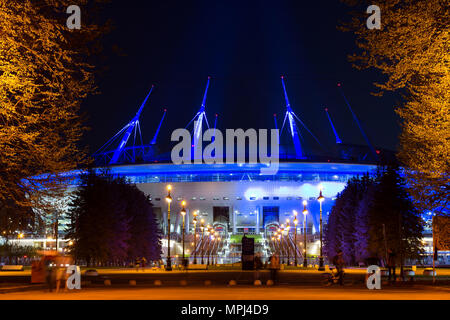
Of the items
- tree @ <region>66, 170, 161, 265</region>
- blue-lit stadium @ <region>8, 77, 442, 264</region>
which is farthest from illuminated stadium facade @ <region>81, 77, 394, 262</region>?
tree @ <region>66, 170, 161, 265</region>

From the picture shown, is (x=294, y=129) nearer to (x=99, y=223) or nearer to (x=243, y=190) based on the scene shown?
(x=243, y=190)

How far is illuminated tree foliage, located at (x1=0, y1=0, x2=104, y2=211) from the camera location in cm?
1586

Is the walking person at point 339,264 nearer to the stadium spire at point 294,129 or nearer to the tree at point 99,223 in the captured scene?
the tree at point 99,223

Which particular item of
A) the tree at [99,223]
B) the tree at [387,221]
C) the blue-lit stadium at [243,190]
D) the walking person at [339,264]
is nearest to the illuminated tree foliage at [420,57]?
the walking person at [339,264]

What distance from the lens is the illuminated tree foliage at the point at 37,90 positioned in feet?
52.0

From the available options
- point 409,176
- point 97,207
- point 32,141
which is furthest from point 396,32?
point 97,207

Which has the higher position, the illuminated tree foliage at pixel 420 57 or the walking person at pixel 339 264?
the illuminated tree foliage at pixel 420 57

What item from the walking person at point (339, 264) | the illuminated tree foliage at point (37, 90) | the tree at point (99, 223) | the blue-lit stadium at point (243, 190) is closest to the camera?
the illuminated tree foliage at point (37, 90)

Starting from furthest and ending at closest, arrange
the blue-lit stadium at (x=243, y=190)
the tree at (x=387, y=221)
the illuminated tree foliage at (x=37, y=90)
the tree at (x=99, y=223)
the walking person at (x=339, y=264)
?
the blue-lit stadium at (x=243, y=190) → the tree at (x=99, y=223) → the tree at (x=387, y=221) → the walking person at (x=339, y=264) → the illuminated tree foliage at (x=37, y=90)

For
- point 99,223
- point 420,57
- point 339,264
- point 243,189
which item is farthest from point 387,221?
point 243,189

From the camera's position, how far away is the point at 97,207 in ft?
172

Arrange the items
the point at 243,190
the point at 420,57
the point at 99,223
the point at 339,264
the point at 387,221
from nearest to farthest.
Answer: the point at 420,57 → the point at 339,264 → the point at 387,221 → the point at 99,223 → the point at 243,190

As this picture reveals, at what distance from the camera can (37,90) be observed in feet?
59.9
